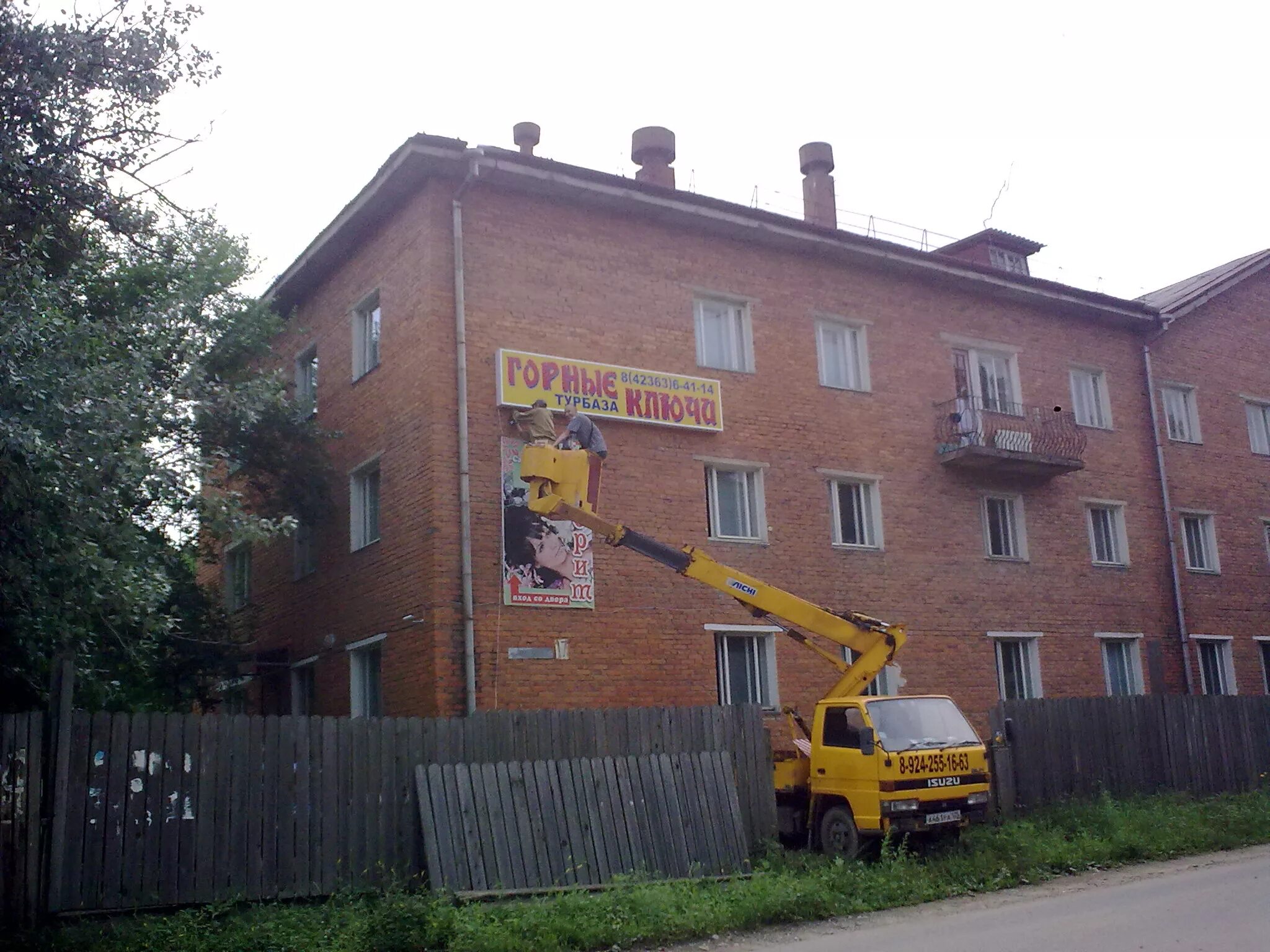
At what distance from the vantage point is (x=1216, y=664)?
24.3 meters

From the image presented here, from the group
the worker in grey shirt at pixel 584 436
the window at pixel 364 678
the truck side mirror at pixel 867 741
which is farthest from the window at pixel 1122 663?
the window at pixel 364 678

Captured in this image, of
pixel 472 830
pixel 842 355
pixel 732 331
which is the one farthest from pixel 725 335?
pixel 472 830

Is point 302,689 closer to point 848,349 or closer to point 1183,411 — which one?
point 848,349

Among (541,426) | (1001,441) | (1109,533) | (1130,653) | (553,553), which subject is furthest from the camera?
(1109,533)

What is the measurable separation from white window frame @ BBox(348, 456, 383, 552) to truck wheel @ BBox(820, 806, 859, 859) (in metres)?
8.09

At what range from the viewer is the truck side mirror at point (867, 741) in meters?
13.4

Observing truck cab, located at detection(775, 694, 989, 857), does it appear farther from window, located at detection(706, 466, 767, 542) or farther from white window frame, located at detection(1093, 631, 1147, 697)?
white window frame, located at detection(1093, 631, 1147, 697)

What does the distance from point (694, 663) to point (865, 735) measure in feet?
15.4

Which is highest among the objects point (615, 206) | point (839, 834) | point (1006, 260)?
point (1006, 260)

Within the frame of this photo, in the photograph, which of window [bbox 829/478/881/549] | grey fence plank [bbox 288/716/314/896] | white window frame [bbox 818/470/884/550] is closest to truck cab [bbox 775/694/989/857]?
grey fence plank [bbox 288/716/314/896]

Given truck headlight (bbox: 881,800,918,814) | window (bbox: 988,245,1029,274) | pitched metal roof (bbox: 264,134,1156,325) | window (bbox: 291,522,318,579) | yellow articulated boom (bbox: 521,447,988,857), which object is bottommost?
truck headlight (bbox: 881,800,918,814)

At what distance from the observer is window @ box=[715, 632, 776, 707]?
18359 mm

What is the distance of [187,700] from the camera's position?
21.1 m

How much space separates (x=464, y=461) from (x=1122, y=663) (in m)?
13.1
